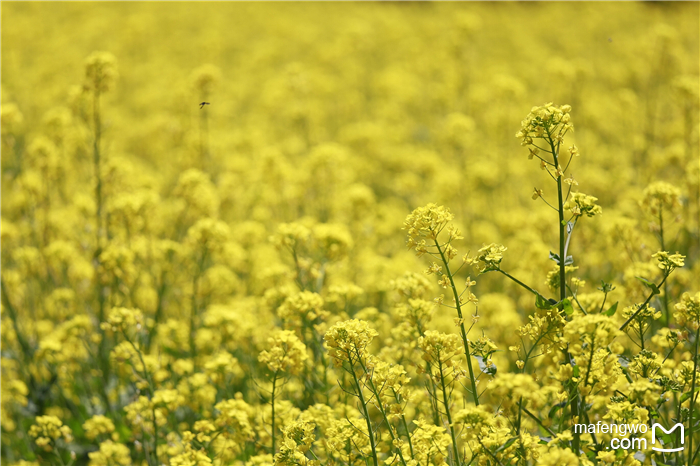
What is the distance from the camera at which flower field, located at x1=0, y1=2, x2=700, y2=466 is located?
2689 mm

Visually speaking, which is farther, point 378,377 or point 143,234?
point 143,234

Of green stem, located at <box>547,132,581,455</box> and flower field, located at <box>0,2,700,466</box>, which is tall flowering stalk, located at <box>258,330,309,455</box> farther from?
green stem, located at <box>547,132,581,455</box>

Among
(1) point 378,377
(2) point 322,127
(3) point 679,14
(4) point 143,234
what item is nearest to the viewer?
(1) point 378,377

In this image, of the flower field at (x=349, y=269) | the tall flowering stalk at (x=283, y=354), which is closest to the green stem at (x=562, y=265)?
the flower field at (x=349, y=269)

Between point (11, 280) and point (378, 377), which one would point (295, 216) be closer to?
point (11, 280)

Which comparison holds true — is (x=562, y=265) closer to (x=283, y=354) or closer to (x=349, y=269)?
(x=283, y=354)

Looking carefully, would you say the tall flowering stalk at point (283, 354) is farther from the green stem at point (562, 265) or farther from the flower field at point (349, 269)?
the green stem at point (562, 265)

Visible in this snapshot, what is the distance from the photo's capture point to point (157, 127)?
9.20 metres

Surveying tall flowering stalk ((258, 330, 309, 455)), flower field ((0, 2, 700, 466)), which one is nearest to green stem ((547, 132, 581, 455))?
flower field ((0, 2, 700, 466))

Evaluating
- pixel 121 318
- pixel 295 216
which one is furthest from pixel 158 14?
pixel 121 318

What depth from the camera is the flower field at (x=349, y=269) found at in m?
2.69

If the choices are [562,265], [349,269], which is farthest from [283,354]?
[349,269]

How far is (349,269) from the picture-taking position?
667 centimetres

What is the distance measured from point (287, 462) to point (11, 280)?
4.93 m
